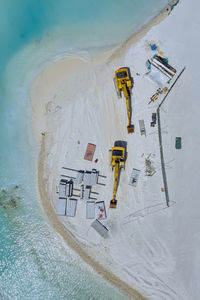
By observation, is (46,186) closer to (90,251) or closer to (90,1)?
(90,251)

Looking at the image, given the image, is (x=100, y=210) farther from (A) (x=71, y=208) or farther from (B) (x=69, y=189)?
(B) (x=69, y=189)

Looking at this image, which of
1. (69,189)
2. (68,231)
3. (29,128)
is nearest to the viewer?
(69,189)

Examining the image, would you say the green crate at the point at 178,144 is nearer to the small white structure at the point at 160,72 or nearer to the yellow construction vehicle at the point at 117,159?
the yellow construction vehicle at the point at 117,159

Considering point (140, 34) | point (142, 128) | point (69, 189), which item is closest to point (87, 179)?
point (69, 189)

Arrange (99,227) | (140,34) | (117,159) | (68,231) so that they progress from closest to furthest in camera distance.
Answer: (117,159), (99,227), (68,231), (140,34)

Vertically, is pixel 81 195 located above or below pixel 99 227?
above

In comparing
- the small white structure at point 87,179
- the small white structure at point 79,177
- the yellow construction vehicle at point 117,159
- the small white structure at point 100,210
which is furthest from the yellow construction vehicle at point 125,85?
the small white structure at point 100,210

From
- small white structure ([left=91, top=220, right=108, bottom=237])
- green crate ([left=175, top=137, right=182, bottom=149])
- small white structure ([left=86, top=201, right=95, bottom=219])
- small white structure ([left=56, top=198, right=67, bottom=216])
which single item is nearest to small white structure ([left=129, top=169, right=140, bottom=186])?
small white structure ([left=86, top=201, right=95, bottom=219])
